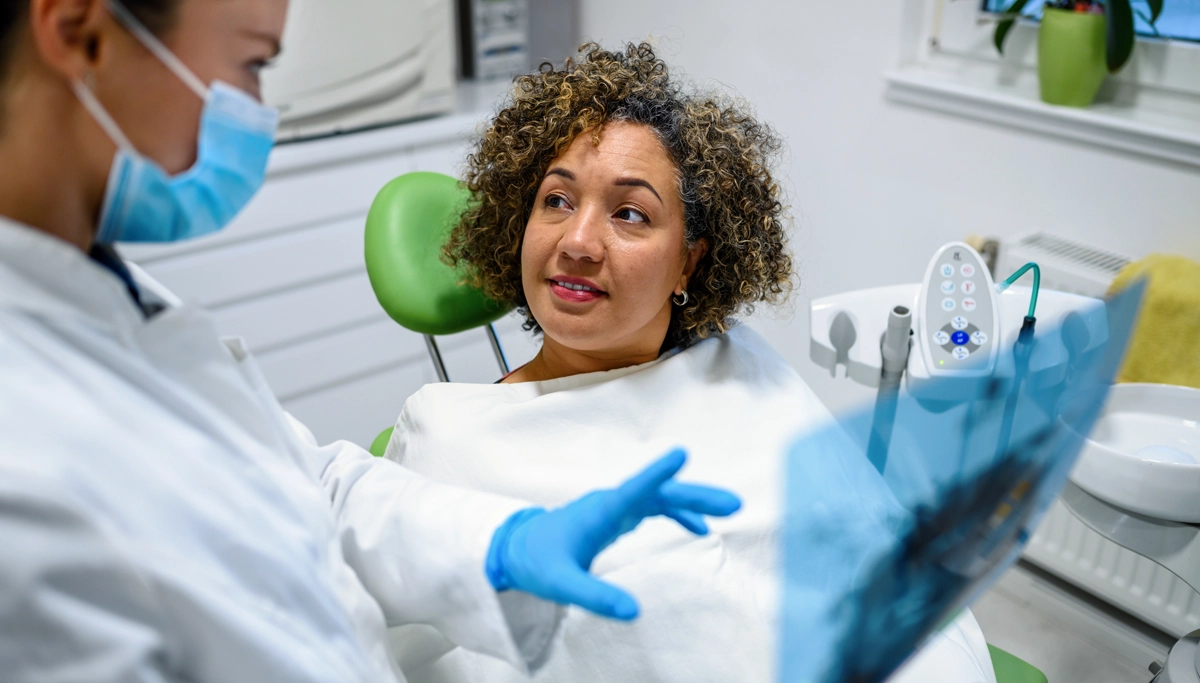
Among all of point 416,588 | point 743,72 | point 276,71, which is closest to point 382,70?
point 276,71

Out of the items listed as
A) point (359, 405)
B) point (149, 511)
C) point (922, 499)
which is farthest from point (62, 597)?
point (359, 405)

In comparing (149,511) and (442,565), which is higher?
(149,511)

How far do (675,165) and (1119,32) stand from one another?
1.10m

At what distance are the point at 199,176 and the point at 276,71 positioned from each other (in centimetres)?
176

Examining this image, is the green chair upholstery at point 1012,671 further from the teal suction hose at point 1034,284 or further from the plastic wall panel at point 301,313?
the plastic wall panel at point 301,313

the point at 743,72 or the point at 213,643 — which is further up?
the point at 743,72

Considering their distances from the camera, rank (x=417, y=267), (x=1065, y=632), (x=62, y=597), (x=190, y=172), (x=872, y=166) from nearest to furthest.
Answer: (x=62, y=597) < (x=190, y=172) < (x=417, y=267) < (x=1065, y=632) < (x=872, y=166)

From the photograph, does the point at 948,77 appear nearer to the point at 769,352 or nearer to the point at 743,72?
the point at 743,72

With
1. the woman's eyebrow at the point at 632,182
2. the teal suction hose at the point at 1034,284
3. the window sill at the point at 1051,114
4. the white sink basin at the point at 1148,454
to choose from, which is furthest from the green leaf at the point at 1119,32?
the woman's eyebrow at the point at 632,182

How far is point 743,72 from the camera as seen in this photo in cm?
257

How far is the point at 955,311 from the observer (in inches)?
58.1

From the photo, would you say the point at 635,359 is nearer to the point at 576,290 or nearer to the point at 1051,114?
the point at 576,290

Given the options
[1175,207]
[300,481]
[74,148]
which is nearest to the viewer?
[74,148]

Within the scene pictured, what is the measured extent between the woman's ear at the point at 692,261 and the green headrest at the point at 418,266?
35 cm
